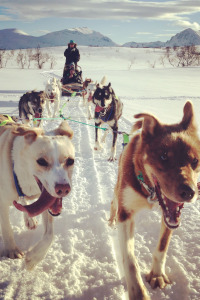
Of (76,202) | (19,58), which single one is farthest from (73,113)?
(19,58)

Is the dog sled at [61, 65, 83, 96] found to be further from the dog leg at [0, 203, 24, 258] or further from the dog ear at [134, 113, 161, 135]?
the dog ear at [134, 113, 161, 135]

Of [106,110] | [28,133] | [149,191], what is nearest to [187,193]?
[149,191]

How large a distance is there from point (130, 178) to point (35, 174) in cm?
64

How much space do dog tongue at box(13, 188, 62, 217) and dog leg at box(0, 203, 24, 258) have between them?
0.30m

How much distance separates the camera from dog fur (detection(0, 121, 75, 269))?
1681mm

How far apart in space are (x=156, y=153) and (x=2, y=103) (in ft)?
28.5

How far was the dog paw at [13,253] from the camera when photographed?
2014 mm

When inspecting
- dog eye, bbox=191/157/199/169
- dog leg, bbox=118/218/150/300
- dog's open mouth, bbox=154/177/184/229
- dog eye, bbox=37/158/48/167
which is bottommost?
dog leg, bbox=118/218/150/300

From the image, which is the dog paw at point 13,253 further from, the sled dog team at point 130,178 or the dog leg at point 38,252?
the dog leg at point 38,252

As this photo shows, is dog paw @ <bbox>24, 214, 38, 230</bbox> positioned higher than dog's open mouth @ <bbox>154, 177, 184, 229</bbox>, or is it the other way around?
dog's open mouth @ <bbox>154, 177, 184, 229</bbox>

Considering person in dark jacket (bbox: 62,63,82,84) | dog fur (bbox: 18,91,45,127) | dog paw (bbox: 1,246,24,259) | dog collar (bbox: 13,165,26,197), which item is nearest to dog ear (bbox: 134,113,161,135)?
dog collar (bbox: 13,165,26,197)

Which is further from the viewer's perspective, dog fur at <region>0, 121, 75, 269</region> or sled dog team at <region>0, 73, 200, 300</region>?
dog fur at <region>0, 121, 75, 269</region>

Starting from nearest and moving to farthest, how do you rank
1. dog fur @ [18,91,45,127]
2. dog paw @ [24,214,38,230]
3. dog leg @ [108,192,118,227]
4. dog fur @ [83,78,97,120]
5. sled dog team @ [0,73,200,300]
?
1. sled dog team @ [0,73,200,300]
2. dog paw @ [24,214,38,230]
3. dog leg @ [108,192,118,227]
4. dog fur @ [18,91,45,127]
5. dog fur @ [83,78,97,120]

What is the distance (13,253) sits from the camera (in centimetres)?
202
